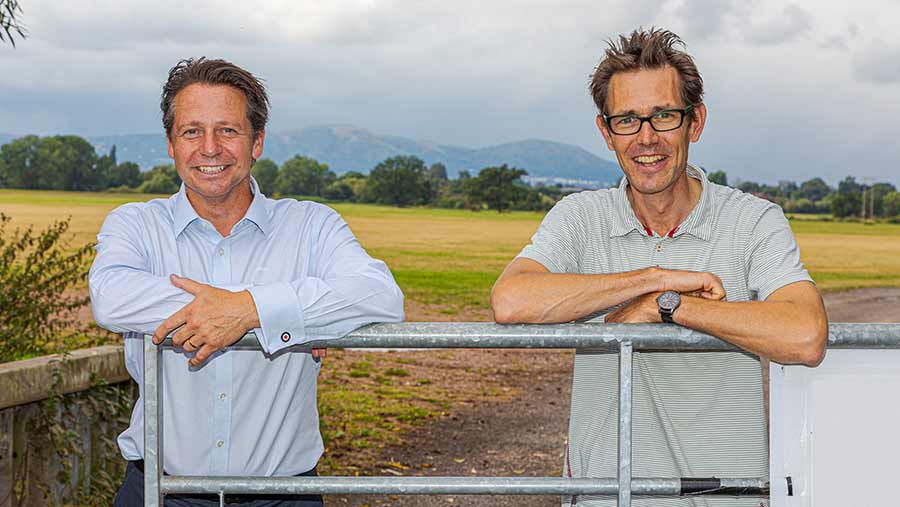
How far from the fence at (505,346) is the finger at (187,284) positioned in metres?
0.29

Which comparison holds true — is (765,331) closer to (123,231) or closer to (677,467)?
(677,467)

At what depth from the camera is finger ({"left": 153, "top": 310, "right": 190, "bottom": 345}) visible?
232 cm

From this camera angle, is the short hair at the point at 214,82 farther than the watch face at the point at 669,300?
Yes

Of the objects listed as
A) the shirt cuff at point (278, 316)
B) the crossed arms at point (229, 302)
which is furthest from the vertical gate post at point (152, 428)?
the shirt cuff at point (278, 316)

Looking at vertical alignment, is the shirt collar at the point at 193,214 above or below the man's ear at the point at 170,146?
below

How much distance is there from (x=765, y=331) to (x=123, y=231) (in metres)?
1.84

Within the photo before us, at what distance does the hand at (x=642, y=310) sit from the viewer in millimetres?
2521

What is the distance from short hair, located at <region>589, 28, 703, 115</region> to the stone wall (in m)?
3.21

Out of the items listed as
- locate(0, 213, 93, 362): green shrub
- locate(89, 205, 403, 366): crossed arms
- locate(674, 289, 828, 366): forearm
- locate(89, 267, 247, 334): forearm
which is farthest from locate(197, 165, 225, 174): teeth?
locate(0, 213, 93, 362): green shrub

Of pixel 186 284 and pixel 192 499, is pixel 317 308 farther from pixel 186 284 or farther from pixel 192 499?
pixel 192 499

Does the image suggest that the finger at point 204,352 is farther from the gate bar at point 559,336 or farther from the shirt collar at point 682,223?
the shirt collar at point 682,223

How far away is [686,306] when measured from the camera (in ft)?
7.66

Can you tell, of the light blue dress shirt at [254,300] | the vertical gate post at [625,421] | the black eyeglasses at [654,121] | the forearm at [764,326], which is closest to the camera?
the vertical gate post at [625,421]

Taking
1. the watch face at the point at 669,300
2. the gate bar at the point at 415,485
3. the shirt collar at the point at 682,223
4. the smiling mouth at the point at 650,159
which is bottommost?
the gate bar at the point at 415,485
